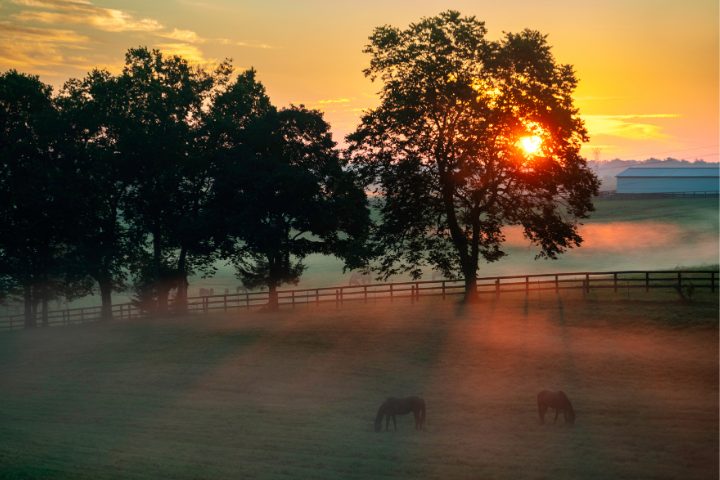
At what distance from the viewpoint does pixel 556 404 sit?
2605 centimetres

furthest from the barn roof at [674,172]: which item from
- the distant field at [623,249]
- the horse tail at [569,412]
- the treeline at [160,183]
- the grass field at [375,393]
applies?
the horse tail at [569,412]

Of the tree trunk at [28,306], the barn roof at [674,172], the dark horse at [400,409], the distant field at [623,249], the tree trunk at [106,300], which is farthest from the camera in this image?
the barn roof at [674,172]

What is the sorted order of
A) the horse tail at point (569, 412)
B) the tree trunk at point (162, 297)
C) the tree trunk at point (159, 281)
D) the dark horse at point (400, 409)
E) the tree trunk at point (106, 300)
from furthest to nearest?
1. the tree trunk at point (106, 300)
2. the tree trunk at point (162, 297)
3. the tree trunk at point (159, 281)
4. the dark horse at point (400, 409)
5. the horse tail at point (569, 412)

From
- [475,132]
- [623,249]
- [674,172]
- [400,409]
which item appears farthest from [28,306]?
[674,172]

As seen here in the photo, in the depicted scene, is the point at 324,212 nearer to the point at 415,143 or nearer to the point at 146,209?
the point at 415,143

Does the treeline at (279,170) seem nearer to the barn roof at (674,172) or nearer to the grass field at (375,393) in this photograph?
the grass field at (375,393)

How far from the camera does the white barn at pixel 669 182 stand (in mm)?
138875

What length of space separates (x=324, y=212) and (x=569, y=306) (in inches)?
646

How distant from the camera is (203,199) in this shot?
182 feet

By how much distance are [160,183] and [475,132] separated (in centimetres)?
2245

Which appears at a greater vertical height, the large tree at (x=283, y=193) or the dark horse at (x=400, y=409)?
the large tree at (x=283, y=193)

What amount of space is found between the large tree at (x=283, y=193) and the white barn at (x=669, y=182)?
326 ft

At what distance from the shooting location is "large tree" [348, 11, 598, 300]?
4516 cm

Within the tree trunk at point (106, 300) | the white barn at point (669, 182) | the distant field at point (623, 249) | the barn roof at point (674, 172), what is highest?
the barn roof at point (674, 172)
